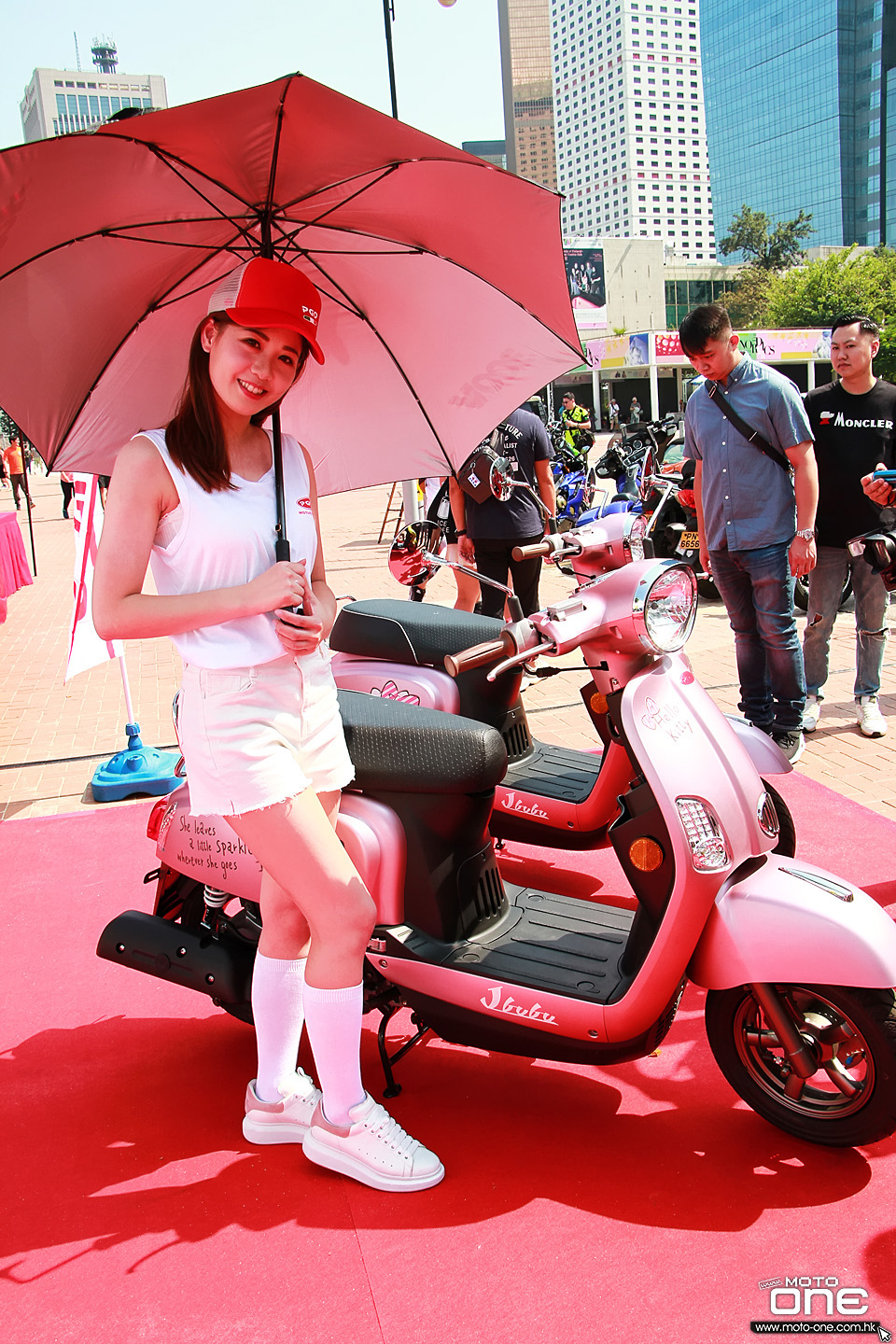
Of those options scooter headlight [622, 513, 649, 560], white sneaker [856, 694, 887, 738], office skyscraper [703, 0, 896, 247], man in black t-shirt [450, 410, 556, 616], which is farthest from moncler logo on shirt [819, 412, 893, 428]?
office skyscraper [703, 0, 896, 247]

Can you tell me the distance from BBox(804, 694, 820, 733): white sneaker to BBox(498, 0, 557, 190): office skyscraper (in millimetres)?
187643

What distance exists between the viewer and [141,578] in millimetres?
1941

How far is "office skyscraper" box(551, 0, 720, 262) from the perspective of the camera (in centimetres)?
18000

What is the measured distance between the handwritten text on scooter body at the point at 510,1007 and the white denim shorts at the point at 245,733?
0.76 metres

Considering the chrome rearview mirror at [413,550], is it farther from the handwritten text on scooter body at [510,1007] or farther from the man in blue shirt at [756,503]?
the handwritten text on scooter body at [510,1007]

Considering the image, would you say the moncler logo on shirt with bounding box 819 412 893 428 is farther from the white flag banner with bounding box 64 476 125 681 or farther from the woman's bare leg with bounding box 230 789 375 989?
the woman's bare leg with bounding box 230 789 375 989

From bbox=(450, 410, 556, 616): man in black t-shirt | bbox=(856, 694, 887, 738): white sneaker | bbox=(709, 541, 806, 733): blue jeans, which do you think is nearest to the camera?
bbox=(709, 541, 806, 733): blue jeans

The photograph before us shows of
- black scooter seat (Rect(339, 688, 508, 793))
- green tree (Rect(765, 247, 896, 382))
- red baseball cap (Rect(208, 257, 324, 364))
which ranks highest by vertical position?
green tree (Rect(765, 247, 896, 382))

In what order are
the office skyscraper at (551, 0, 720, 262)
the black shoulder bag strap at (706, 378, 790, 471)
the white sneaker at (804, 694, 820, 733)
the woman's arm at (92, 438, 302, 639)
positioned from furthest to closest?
the office skyscraper at (551, 0, 720, 262), the white sneaker at (804, 694, 820, 733), the black shoulder bag strap at (706, 378, 790, 471), the woman's arm at (92, 438, 302, 639)

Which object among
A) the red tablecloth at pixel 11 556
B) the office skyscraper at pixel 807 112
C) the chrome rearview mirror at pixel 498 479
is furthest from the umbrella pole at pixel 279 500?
the office skyscraper at pixel 807 112

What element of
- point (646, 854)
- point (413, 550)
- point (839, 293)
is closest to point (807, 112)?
point (839, 293)

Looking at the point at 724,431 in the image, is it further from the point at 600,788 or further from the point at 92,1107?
the point at 92,1107

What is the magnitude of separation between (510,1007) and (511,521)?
3.94m

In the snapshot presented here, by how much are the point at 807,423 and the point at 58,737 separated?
4.61 meters
